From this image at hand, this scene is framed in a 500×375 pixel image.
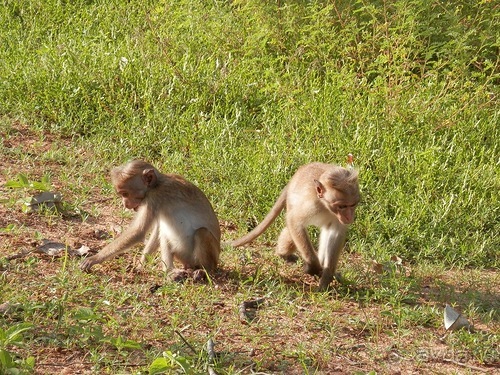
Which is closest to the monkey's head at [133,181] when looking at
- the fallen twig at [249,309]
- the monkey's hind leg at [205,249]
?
the monkey's hind leg at [205,249]

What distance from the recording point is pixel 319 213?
762 cm

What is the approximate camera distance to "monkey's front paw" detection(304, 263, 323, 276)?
7664 millimetres

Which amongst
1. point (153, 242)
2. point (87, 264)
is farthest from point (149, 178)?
point (87, 264)

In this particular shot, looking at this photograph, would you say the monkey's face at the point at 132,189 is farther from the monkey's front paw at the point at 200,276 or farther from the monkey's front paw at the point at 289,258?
the monkey's front paw at the point at 289,258

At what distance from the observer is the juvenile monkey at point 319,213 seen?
7.32 meters

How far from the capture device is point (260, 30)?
37.6 ft

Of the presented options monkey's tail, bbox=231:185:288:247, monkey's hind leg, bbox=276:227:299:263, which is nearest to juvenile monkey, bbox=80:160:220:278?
monkey's tail, bbox=231:185:288:247

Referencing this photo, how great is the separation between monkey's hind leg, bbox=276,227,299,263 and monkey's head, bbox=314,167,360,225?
748 mm

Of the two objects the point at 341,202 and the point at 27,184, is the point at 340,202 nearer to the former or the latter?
the point at 341,202

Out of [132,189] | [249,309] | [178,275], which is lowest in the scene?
[249,309]

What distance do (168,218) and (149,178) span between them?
0.36 metres

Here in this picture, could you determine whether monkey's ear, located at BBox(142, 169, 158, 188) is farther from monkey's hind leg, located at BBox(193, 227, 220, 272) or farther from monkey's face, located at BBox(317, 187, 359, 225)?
monkey's face, located at BBox(317, 187, 359, 225)

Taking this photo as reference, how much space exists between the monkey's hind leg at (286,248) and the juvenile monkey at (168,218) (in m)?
0.81

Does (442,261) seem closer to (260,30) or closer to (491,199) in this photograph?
(491,199)
